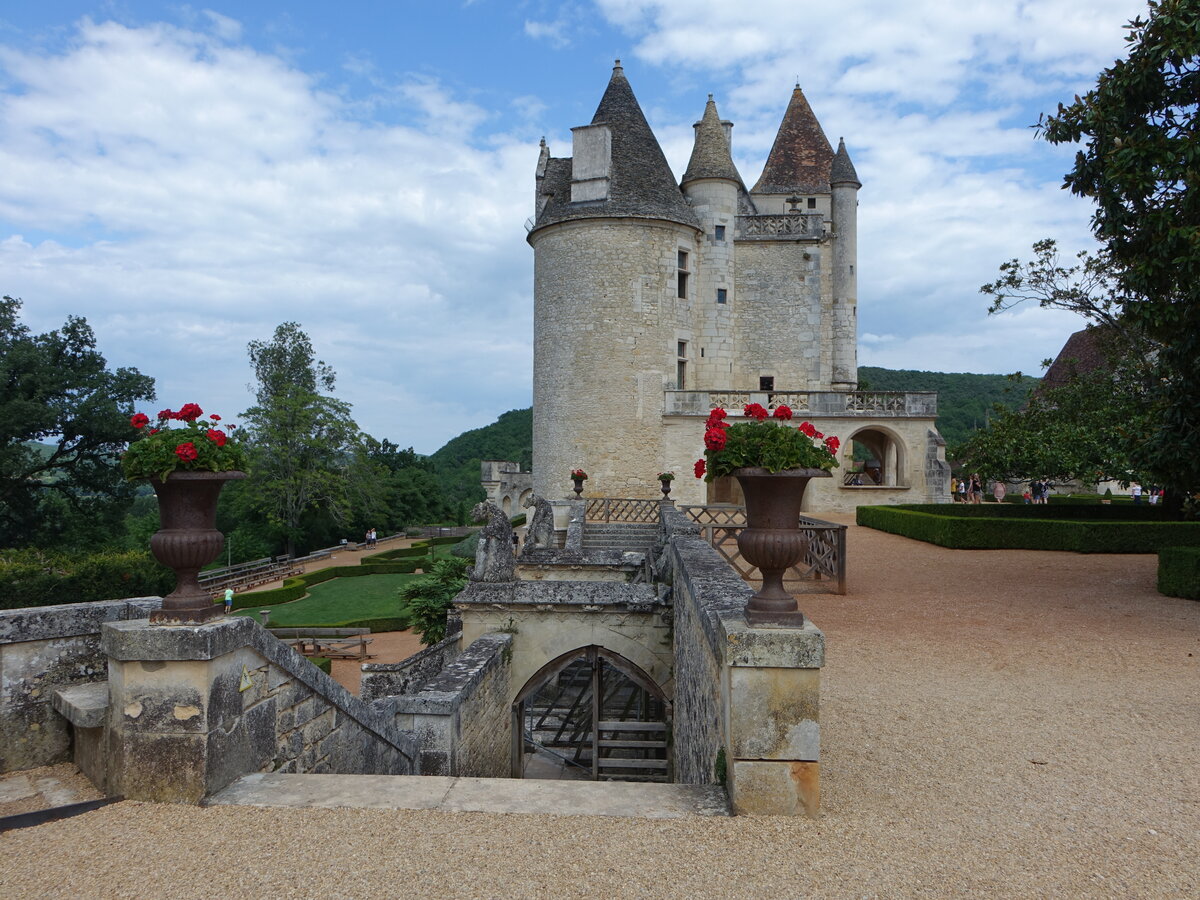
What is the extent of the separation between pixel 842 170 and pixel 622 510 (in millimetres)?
15880

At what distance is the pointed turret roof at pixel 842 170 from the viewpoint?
29.2 metres

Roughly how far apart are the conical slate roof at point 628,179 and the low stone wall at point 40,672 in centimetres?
2316

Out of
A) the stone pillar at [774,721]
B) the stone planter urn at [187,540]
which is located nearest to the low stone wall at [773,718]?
the stone pillar at [774,721]

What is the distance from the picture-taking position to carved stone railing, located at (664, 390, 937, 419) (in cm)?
2584

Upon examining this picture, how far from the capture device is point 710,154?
28.3m

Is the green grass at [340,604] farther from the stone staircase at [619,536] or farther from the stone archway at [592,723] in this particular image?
the stone archway at [592,723]

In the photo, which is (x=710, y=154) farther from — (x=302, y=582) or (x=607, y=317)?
(x=302, y=582)

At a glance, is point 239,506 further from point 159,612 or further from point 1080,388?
point 159,612

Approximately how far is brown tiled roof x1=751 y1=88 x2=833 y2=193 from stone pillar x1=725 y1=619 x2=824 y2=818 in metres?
30.6

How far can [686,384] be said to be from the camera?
27969 millimetres

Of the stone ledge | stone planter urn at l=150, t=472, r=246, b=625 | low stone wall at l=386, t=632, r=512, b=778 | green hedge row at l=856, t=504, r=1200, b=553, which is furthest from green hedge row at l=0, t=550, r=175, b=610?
green hedge row at l=856, t=504, r=1200, b=553

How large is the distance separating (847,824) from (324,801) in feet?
8.37

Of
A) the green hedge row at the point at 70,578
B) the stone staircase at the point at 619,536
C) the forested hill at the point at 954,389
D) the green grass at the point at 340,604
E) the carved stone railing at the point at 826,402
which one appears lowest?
the green grass at the point at 340,604

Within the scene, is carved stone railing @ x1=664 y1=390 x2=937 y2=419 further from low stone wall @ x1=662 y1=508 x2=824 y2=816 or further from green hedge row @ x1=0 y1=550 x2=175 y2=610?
low stone wall @ x1=662 y1=508 x2=824 y2=816
